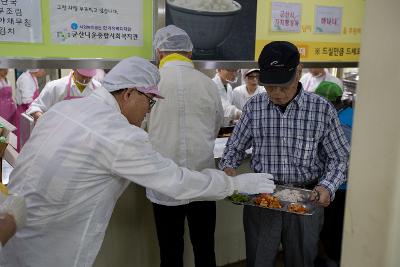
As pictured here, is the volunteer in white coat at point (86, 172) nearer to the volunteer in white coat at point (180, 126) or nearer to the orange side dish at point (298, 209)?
the orange side dish at point (298, 209)

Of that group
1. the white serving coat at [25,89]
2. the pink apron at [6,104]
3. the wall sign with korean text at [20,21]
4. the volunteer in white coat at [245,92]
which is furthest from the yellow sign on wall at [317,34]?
the pink apron at [6,104]

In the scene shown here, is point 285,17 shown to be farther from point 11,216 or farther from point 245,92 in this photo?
point 11,216

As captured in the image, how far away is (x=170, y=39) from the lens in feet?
7.29

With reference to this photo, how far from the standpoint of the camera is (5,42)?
2029 mm

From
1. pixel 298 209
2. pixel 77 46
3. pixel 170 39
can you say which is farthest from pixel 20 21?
pixel 298 209

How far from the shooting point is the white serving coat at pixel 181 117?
2164 millimetres

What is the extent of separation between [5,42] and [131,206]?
1.15m

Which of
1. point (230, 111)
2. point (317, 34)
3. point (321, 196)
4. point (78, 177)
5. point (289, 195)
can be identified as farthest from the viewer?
point (230, 111)

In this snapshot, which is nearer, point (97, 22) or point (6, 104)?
point (97, 22)

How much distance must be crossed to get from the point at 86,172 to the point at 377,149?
99 centimetres

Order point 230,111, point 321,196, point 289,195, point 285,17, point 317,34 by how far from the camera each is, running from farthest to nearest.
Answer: point 230,111
point 317,34
point 285,17
point 289,195
point 321,196

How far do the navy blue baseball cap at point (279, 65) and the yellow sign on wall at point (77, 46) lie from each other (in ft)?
2.88

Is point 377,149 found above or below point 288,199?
above

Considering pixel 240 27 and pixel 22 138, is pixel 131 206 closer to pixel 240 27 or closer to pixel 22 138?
pixel 22 138
